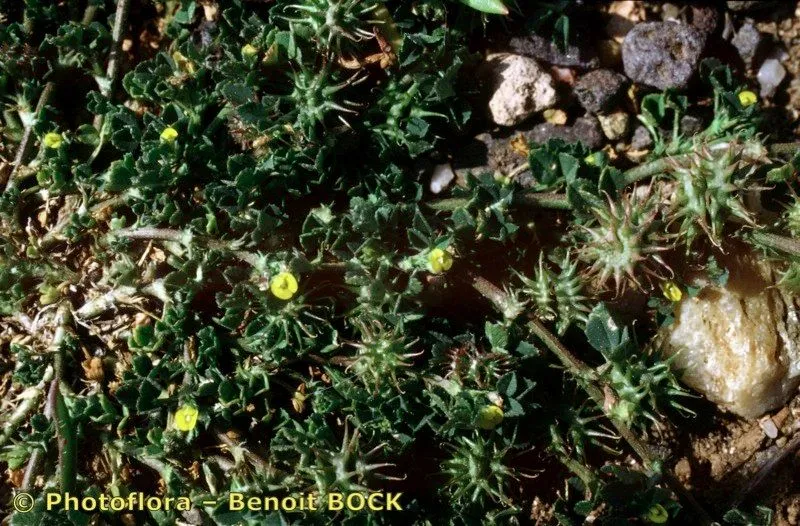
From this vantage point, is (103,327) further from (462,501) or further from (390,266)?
(462,501)

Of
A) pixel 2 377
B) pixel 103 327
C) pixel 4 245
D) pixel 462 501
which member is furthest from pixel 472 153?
pixel 2 377

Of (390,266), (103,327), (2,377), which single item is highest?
(390,266)

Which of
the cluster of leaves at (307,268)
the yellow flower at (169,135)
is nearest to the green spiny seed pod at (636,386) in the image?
the cluster of leaves at (307,268)

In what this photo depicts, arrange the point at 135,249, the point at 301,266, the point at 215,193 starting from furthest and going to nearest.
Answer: the point at 135,249, the point at 215,193, the point at 301,266

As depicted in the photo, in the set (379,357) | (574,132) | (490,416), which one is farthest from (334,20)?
(490,416)

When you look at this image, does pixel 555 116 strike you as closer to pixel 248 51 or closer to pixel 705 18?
pixel 705 18

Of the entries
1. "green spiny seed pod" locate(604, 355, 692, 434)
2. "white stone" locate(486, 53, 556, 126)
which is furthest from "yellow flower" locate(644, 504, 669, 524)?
"white stone" locate(486, 53, 556, 126)

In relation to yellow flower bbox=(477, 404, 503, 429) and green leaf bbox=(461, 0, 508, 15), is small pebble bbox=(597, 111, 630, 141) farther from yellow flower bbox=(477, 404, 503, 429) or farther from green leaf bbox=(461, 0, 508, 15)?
yellow flower bbox=(477, 404, 503, 429)

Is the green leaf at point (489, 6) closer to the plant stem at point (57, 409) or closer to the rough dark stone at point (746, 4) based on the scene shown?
the rough dark stone at point (746, 4)
